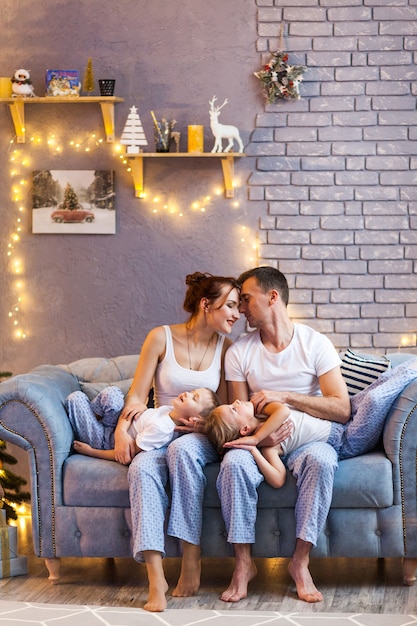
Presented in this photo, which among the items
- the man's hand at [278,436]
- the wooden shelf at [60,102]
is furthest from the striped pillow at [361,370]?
the wooden shelf at [60,102]

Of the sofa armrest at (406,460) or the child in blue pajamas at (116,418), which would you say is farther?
the child in blue pajamas at (116,418)

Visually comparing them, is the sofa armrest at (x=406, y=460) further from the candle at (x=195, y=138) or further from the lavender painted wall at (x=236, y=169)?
the candle at (x=195, y=138)

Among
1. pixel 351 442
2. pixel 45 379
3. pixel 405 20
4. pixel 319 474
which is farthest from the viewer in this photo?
pixel 405 20

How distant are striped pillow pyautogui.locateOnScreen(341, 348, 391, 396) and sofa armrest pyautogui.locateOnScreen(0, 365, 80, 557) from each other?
1.15m

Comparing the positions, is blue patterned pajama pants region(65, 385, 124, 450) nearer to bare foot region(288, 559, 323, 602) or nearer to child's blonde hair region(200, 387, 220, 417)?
child's blonde hair region(200, 387, 220, 417)

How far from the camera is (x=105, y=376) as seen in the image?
3.87 meters

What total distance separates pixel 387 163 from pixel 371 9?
0.71 metres

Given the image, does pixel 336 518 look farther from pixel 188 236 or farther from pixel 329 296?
pixel 188 236

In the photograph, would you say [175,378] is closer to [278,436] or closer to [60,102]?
[278,436]

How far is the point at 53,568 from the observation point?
3.30 meters

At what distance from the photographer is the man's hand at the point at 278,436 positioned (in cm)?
316

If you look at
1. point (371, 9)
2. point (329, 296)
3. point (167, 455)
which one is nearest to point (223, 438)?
point (167, 455)

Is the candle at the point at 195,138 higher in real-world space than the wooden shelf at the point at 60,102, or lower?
lower

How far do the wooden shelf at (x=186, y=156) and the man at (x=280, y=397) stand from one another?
0.88 metres
